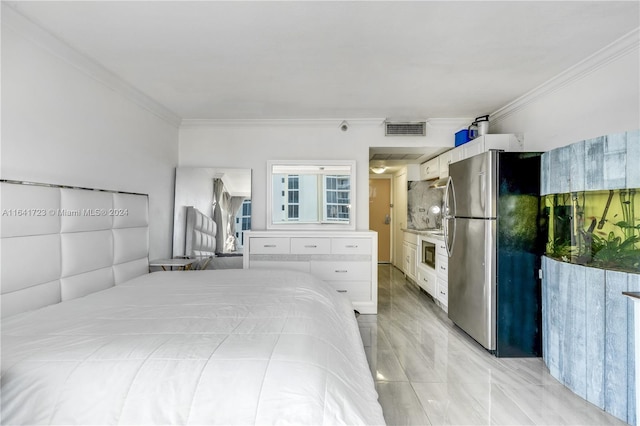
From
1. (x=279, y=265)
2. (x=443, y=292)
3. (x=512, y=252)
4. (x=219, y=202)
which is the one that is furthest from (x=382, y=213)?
(x=512, y=252)

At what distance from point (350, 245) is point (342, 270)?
1.05ft

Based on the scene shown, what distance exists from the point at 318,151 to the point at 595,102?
2827 mm

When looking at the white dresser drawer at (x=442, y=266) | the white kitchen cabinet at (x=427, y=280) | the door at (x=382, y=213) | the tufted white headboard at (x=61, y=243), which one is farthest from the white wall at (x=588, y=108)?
the door at (x=382, y=213)

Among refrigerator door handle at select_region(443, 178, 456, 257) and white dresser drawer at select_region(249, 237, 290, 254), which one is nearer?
refrigerator door handle at select_region(443, 178, 456, 257)

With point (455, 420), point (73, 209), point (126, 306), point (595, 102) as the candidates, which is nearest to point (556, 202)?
point (595, 102)

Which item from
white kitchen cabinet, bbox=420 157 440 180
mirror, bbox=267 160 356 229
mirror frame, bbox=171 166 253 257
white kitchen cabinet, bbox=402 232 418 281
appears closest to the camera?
mirror frame, bbox=171 166 253 257

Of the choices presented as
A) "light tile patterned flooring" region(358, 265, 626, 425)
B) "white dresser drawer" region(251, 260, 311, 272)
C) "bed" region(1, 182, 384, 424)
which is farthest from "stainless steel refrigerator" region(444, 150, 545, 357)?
"white dresser drawer" region(251, 260, 311, 272)

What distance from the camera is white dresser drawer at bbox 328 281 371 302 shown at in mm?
3695

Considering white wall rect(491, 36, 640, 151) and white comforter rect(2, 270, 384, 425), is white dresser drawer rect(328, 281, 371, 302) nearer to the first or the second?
white comforter rect(2, 270, 384, 425)

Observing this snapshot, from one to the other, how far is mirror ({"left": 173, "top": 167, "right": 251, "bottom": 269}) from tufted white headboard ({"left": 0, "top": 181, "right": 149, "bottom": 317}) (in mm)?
1014

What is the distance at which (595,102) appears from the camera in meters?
2.44

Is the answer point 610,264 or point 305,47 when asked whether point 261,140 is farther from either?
point 610,264

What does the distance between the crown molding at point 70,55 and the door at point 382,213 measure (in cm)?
519

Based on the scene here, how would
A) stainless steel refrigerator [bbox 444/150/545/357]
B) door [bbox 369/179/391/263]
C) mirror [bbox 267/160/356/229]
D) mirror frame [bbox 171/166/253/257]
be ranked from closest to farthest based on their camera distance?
→ stainless steel refrigerator [bbox 444/150/545/357] → mirror frame [bbox 171/166/253/257] → mirror [bbox 267/160/356/229] → door [bbox 369/179/391/263]
